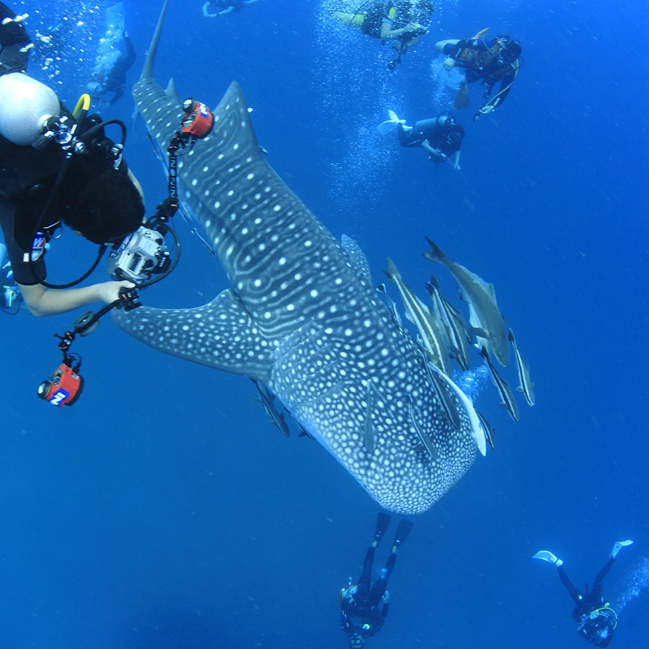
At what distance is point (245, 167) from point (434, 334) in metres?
3.19

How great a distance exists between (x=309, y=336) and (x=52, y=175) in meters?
2.82

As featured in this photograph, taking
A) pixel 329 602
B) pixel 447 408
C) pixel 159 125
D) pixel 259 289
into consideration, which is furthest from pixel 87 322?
pixel 329 602

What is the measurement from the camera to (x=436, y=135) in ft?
35.5

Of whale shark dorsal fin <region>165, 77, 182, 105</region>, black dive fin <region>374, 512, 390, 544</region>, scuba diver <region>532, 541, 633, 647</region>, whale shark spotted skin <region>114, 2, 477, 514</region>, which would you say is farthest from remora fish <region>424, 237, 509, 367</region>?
scuba diver <region>532, 541, 633, 647</region>

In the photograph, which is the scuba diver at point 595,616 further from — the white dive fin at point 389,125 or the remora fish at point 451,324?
the white dive fin at point 389,125

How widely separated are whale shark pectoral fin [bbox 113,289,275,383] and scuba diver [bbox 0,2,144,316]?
7.10 feet

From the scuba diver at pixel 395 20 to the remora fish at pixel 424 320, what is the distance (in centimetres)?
977

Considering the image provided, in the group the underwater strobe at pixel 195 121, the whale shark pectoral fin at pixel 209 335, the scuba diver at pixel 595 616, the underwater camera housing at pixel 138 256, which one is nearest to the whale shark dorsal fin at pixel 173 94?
the underwater strobe at pixel 195 121

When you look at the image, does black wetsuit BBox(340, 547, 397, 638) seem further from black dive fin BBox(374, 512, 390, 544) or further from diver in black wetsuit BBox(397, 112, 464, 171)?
diver in black wetsuit BBox(397, 112, 464, 171)

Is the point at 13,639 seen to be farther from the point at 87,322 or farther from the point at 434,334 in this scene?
the point at 434,334

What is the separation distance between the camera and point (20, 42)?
3557 millimetres

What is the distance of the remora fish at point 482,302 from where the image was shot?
3213mm

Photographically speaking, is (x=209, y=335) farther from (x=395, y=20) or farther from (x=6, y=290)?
(x=395, y=20)

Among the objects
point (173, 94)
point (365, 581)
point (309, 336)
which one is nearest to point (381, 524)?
point (365, 581)
